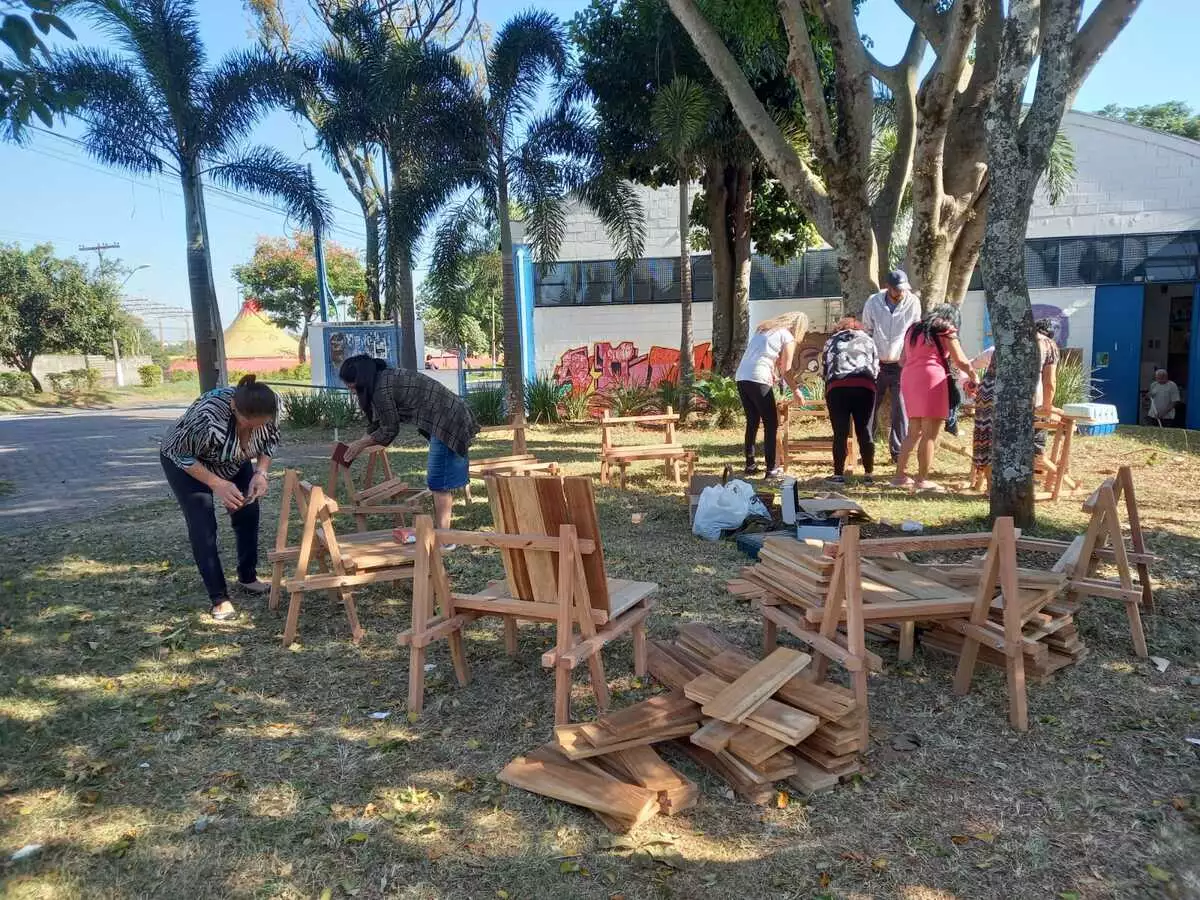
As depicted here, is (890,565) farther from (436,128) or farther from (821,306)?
(821,306)

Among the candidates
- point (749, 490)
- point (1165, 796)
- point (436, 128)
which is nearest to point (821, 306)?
point (436, 128)

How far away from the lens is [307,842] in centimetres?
270

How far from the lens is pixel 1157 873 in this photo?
2.45 m

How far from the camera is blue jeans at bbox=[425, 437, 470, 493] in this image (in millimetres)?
5422

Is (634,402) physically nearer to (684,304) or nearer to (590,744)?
(684,304)

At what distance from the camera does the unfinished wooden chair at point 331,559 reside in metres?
4.32

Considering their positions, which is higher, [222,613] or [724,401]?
A: [724,401]

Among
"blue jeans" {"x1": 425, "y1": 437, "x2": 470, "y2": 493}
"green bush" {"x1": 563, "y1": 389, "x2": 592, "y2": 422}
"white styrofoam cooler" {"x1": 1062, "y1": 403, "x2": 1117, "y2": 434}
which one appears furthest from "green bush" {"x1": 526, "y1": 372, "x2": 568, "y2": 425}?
"blue jeans" {"x1": 425, "y1": 437, "x2": 470, "y2": 493}

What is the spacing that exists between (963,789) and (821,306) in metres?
17.6

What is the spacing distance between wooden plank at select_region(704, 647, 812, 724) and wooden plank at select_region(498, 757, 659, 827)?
416mm

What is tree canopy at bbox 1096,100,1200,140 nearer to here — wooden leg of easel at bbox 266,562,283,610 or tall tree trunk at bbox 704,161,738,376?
tall tree trunk at bbox 704,161,738,376

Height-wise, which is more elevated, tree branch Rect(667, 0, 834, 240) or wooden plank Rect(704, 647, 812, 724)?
tree branch Rect(667, 0, 834, 240)

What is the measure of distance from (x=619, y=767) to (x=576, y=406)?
13.0 m

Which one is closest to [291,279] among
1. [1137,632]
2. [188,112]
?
[188,112]
